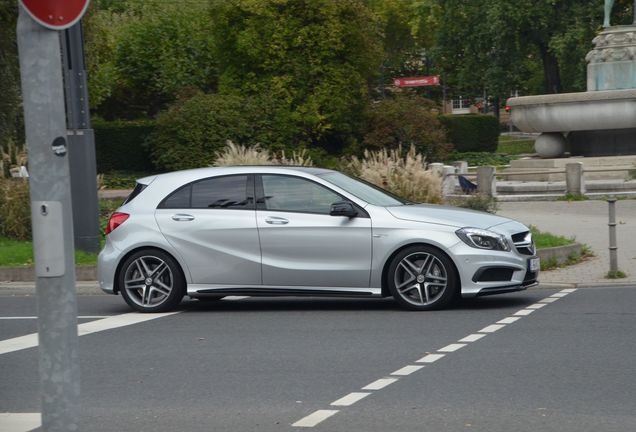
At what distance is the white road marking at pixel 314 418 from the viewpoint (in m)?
7.37

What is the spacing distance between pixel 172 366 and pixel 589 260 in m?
8.54

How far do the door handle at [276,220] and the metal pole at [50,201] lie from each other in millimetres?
7388

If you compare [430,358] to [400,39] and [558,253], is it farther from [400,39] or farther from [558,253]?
[400,39]

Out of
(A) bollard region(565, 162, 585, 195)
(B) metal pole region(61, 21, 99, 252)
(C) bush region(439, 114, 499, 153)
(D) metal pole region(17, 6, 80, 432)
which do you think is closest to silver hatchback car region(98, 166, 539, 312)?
(B) metal pole region(61, 21, 99, 252)

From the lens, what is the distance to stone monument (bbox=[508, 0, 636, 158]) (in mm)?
33219

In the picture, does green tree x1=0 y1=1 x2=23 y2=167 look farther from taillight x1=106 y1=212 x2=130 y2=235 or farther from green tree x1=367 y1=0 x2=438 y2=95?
green tree x1=367 y1=0 x2=438 y2=95

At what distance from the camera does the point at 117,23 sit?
61.5 metres

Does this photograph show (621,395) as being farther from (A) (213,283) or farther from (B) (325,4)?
(B) (325,4)

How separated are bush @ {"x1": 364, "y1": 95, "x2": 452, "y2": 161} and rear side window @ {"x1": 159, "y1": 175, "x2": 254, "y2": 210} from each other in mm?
28572

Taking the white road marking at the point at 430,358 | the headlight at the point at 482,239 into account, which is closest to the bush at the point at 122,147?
the headlight at the point at 482,239

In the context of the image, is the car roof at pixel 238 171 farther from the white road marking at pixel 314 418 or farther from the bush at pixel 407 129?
the bush at pixel 407 129

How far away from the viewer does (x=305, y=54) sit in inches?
1699

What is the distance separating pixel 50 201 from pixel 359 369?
14.4ft

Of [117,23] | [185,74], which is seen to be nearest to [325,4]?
[185,74]
